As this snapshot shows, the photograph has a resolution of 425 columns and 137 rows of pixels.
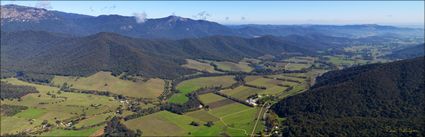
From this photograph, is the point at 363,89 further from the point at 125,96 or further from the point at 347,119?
the point at 125,96

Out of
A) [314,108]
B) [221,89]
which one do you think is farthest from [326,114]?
[221,89]

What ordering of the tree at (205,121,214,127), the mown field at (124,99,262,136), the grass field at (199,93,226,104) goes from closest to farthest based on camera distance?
1. the mown field at (124,99,262,136)
2. the tree at (205,121,214,127)
3. the grass field at (199,93,226,104)

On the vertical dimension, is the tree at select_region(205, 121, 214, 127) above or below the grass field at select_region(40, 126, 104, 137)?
above

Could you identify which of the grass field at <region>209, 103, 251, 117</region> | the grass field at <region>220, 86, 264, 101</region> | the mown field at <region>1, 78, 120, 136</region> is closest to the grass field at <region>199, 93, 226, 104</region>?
the grass field at <region>220, 86, 264, 101</region>

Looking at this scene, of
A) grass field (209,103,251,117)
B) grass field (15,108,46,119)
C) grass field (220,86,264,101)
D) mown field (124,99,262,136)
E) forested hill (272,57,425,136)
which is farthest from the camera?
grass field (220,86,264,101)

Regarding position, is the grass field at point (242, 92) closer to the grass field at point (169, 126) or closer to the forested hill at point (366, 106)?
the forested hill at point (366, 106)

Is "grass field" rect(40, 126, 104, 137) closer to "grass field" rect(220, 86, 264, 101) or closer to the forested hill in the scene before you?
the forested hill

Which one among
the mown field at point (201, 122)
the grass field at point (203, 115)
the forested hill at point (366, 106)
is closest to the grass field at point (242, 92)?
the mown field at point (201, 122)
